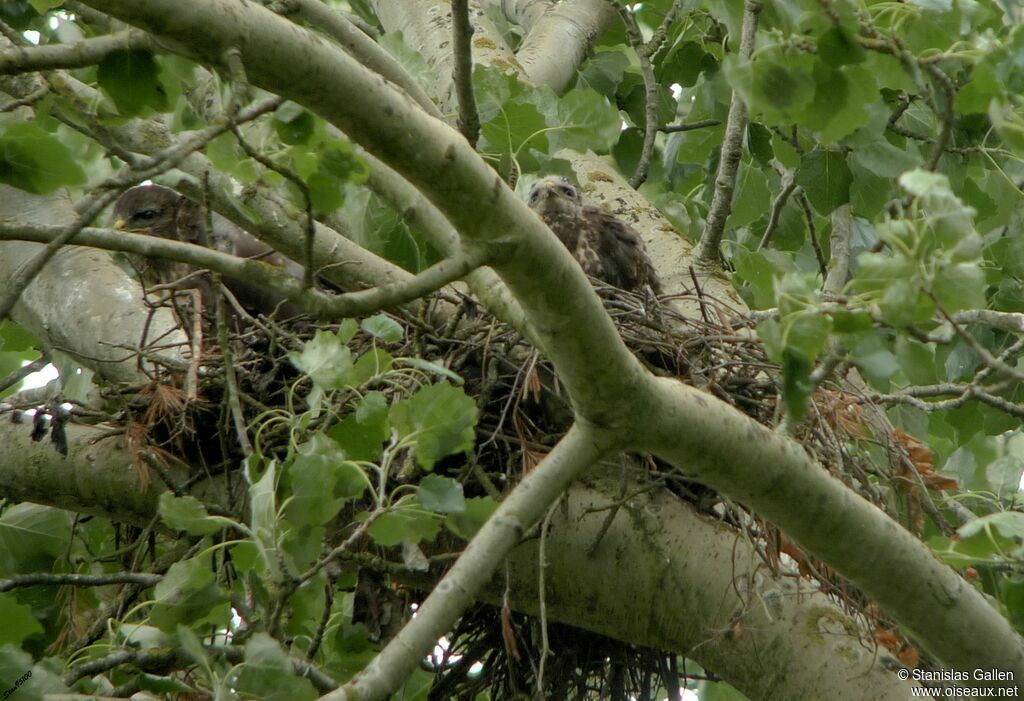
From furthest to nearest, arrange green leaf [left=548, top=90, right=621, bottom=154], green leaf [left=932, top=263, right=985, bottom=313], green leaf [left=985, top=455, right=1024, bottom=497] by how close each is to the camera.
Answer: green leaf [left=548, top=90, right=621, bottom=154] → green leaf [left=985, top=455, right=1024, bottom=497] → green leaf [left=932, top=263, right=985, bottom=313]

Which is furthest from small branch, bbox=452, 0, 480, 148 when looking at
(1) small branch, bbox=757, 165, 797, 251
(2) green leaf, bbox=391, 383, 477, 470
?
(1) small branch, bbox=757, 165, 797, 251

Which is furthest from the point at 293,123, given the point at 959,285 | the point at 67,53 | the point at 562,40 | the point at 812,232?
the point at 562,40

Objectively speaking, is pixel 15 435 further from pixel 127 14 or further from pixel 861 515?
pixel 861 515

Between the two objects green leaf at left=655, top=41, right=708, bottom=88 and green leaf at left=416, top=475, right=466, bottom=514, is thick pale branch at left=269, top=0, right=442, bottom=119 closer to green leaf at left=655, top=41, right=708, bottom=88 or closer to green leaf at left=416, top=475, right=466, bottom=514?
green leaf at left=416, top=475, right=466, bottom=514

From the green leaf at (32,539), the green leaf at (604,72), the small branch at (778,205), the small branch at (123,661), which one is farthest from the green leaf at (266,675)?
the green leaf at (604,72)

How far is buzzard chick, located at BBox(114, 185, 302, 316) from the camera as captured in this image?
4.25m

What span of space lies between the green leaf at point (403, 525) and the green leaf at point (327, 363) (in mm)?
307

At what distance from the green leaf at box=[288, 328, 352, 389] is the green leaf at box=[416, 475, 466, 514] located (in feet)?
0.97

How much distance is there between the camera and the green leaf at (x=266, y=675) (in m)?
1.96

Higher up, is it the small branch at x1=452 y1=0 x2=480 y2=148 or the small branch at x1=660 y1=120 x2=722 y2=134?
the small branch at x1=452 y1=0 x2=480 y2=148

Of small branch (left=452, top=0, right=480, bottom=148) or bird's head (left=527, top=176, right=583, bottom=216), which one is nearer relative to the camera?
small branch (left=452, top=0, right=480, bottom=148)

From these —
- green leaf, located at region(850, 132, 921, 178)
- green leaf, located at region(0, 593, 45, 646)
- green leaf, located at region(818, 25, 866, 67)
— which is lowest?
green leaf, located at region(0, 593, 45, 646)

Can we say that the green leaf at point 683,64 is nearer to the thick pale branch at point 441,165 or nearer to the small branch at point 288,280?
the thick pale branch at point 441,165

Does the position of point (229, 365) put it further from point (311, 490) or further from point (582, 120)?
point (582, 120)
